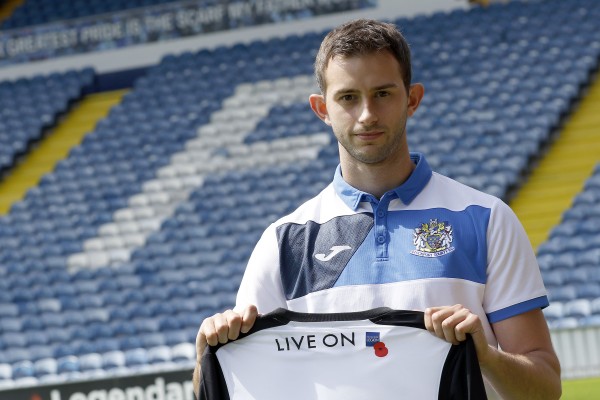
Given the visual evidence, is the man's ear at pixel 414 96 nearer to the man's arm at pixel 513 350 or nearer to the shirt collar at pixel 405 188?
the shirt collar at pixel 405 188

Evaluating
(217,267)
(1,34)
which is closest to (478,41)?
(217,267)

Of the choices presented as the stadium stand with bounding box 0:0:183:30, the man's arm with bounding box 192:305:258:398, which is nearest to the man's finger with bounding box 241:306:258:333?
the man's arm with bounding box 192:305:258:398

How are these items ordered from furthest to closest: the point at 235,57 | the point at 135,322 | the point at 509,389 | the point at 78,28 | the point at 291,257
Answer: the point at 78,28 < the point at 235,57 < the point at 135,322 < the point at 291,257 < the point at 509,389

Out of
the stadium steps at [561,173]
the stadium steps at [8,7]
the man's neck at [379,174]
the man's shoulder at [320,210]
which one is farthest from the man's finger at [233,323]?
the stadium steps at [8,7]

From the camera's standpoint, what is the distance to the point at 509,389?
1973 millimetres

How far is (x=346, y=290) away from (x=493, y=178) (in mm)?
7950

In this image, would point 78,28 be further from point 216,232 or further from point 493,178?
point 493,178

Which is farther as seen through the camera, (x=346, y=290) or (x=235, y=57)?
(x=235, y=57)

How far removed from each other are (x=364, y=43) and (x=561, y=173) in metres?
8.88

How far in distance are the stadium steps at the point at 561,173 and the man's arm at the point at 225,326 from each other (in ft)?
25.4

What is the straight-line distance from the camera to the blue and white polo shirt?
6.68 feet

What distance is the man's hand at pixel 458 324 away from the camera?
1902 mm

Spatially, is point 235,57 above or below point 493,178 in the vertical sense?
above

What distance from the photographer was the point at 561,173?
34.8 feet
